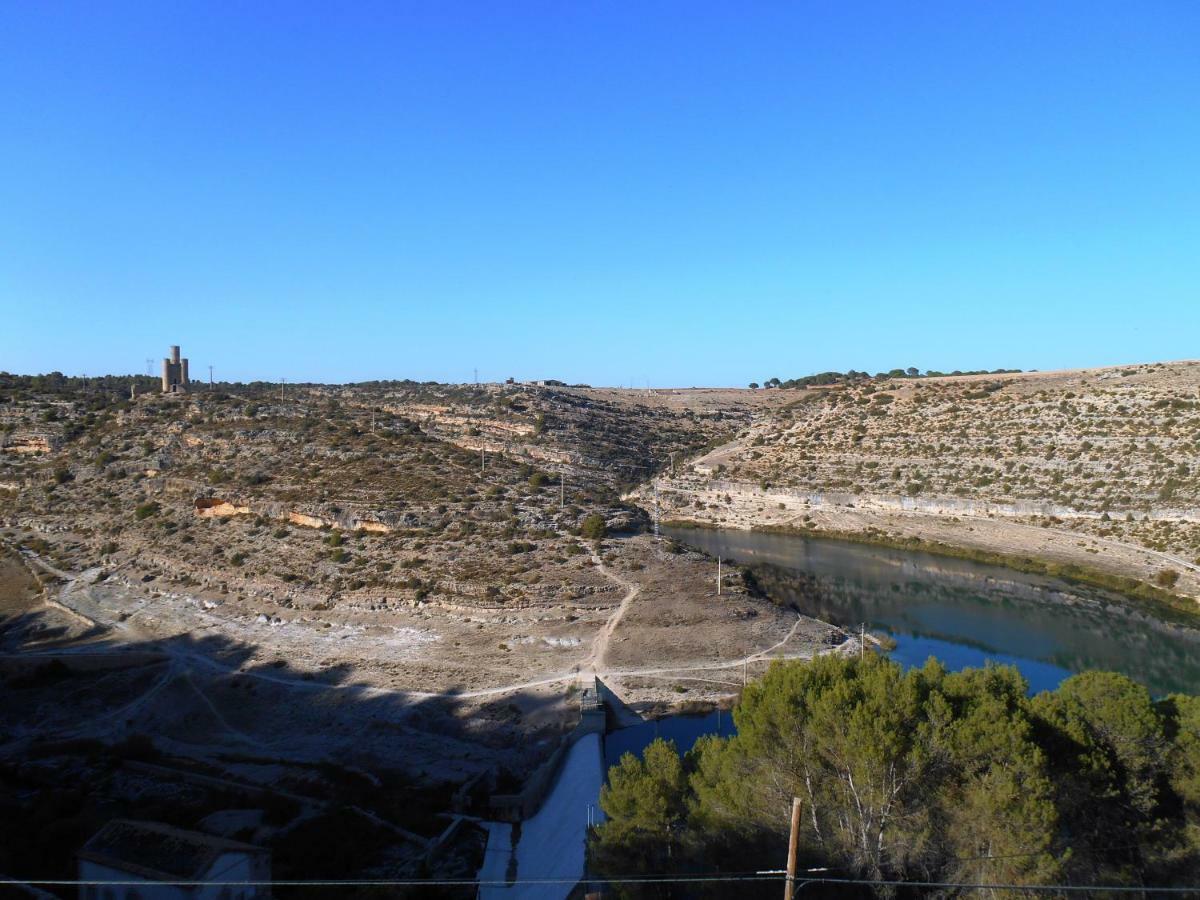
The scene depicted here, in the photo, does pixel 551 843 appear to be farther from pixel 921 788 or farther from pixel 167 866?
pixel 921 788

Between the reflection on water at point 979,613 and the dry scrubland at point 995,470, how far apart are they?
389 centimetres

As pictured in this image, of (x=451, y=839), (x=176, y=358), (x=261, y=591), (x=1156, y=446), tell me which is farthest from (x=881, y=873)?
(x=176, y=358)

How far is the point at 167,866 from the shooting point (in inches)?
474

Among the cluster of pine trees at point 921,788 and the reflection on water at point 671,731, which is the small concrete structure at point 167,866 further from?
the reflection on water at point 671,731

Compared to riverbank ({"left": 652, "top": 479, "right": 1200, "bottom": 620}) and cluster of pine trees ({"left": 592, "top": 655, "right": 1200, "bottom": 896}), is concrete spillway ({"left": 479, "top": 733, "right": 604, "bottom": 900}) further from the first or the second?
riverbank ({"left": 652, "top": 479, "right": 1200, "bottom": 620})

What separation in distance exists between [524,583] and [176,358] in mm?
48130

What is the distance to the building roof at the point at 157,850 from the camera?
11922 mm

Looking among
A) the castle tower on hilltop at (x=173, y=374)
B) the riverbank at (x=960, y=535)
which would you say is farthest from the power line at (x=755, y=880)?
the castle tower on hilltop at (x=173, y=374)

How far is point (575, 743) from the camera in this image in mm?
19953

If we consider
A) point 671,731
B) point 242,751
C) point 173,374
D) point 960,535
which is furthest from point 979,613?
point 173,374

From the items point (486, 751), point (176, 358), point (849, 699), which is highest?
point (176, 358)

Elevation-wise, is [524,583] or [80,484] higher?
[80,484]

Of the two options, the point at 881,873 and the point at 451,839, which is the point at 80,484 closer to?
the point at 451,839

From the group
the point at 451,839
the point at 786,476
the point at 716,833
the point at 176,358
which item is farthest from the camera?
the point at 176,358
